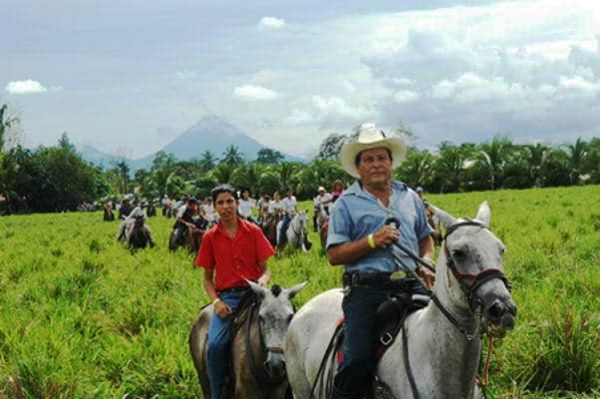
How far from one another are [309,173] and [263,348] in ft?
169

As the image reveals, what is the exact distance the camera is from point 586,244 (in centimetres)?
1332

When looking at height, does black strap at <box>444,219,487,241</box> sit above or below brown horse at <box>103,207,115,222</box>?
above

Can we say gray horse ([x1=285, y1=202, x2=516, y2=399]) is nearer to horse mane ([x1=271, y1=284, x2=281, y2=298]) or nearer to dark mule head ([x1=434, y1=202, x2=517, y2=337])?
dark mule head ([x1=434, y1=202, x2=517, y2=337])

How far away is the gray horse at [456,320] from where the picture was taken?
3.11 meters

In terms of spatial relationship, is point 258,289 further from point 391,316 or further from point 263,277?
point 391,316

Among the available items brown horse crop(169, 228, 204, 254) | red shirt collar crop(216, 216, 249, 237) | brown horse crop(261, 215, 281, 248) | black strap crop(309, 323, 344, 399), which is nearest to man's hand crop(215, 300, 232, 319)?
red shirt collar crop(216, 216, 249, 237)

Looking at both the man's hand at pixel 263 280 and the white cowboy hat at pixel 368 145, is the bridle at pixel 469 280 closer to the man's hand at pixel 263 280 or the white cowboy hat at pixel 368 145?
the white cowboy hat at pixel 368 145

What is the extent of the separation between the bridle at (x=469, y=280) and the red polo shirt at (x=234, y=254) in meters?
2.49

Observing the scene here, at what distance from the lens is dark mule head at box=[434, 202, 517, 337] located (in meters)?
3.01

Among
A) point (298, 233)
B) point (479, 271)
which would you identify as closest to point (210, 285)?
point (479, 271)

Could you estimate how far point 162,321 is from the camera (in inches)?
343

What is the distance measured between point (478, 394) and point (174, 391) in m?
3.63

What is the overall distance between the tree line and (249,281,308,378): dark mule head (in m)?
47.4

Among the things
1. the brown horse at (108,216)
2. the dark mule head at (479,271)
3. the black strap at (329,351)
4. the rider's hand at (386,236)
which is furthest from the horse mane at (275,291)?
the brown horse at (108,216)
